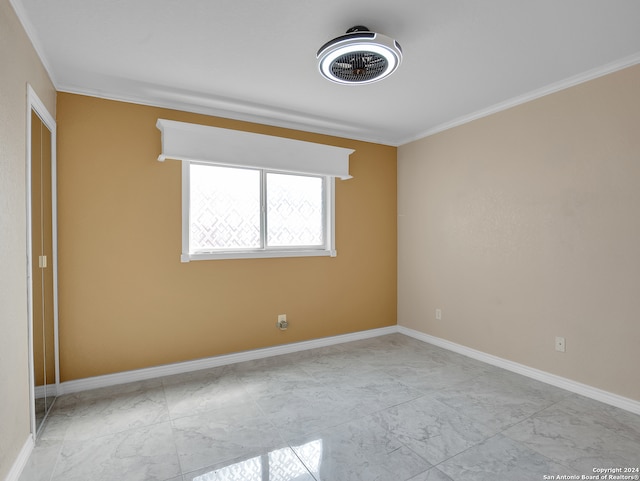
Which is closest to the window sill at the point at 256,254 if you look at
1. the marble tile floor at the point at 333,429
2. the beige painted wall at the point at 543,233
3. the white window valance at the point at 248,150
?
the white window valance at the point at 248,150

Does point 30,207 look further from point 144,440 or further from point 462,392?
point 462,392

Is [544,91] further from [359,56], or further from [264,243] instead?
[264,243]

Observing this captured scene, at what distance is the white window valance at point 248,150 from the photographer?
9.98 feet

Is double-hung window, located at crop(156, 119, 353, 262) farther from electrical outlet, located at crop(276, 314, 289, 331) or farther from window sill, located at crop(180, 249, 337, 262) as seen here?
electrical outlet, located at crop(276, 314, 289, 331)

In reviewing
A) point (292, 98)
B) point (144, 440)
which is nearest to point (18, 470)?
point (144, 440)

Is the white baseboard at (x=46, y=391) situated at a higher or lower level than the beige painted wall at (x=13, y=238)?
lower

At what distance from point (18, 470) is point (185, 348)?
145 cm

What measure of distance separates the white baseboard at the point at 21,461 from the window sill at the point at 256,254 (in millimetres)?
1594

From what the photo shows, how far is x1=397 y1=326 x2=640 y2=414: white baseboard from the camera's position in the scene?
2.46m

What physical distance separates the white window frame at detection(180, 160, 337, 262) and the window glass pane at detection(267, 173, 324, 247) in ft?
0.19

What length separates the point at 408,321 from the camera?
4.35 meters

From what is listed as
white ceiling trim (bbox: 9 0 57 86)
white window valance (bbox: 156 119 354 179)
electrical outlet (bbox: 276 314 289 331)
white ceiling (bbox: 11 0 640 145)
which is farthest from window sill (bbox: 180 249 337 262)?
white ceiling trim (bbox: 9 0 57 86)

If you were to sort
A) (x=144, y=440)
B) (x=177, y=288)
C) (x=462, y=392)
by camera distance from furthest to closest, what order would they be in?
1. (x=177, y=288)
2. (x=462, y=392)
3. (x=144, y=440)

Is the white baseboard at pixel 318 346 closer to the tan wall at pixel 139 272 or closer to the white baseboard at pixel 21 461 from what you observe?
the tan wall at pixel 139 272
